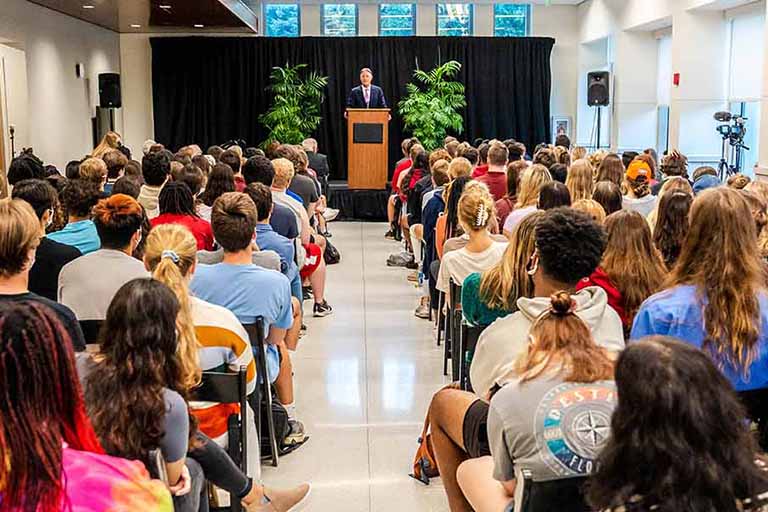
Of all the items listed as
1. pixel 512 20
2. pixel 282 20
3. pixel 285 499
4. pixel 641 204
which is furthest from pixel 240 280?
pixel 512 20

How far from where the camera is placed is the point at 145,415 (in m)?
2.38

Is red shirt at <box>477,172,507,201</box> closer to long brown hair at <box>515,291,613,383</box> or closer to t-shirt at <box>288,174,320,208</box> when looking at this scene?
t-shirt at <box>288,174,320,208</box>

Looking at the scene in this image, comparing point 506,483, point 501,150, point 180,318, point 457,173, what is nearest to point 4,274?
point 180,318

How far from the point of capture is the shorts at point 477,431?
304 cm

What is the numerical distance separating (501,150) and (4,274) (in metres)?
5.29

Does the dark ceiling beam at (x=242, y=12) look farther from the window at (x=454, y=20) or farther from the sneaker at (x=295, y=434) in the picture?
the sneaker at (x=295, y=434)

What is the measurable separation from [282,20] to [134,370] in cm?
1518

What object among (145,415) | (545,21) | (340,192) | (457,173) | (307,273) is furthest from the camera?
(545,21)

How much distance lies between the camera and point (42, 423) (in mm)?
1444

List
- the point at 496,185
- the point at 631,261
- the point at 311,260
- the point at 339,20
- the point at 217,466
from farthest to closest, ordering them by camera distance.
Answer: the point at 339,20
the point at 496,185
the point at 311,260
the point at 631,261
the point at 217,466

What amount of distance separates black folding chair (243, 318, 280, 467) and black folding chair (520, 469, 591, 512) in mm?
1799

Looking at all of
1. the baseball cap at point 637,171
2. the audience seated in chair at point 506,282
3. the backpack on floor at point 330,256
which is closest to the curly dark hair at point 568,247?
the audience seated in chair at point 506,282

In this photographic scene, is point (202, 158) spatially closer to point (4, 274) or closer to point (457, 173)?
point (457, 173)

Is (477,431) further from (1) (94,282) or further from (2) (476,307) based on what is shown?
(1) (94,282)
